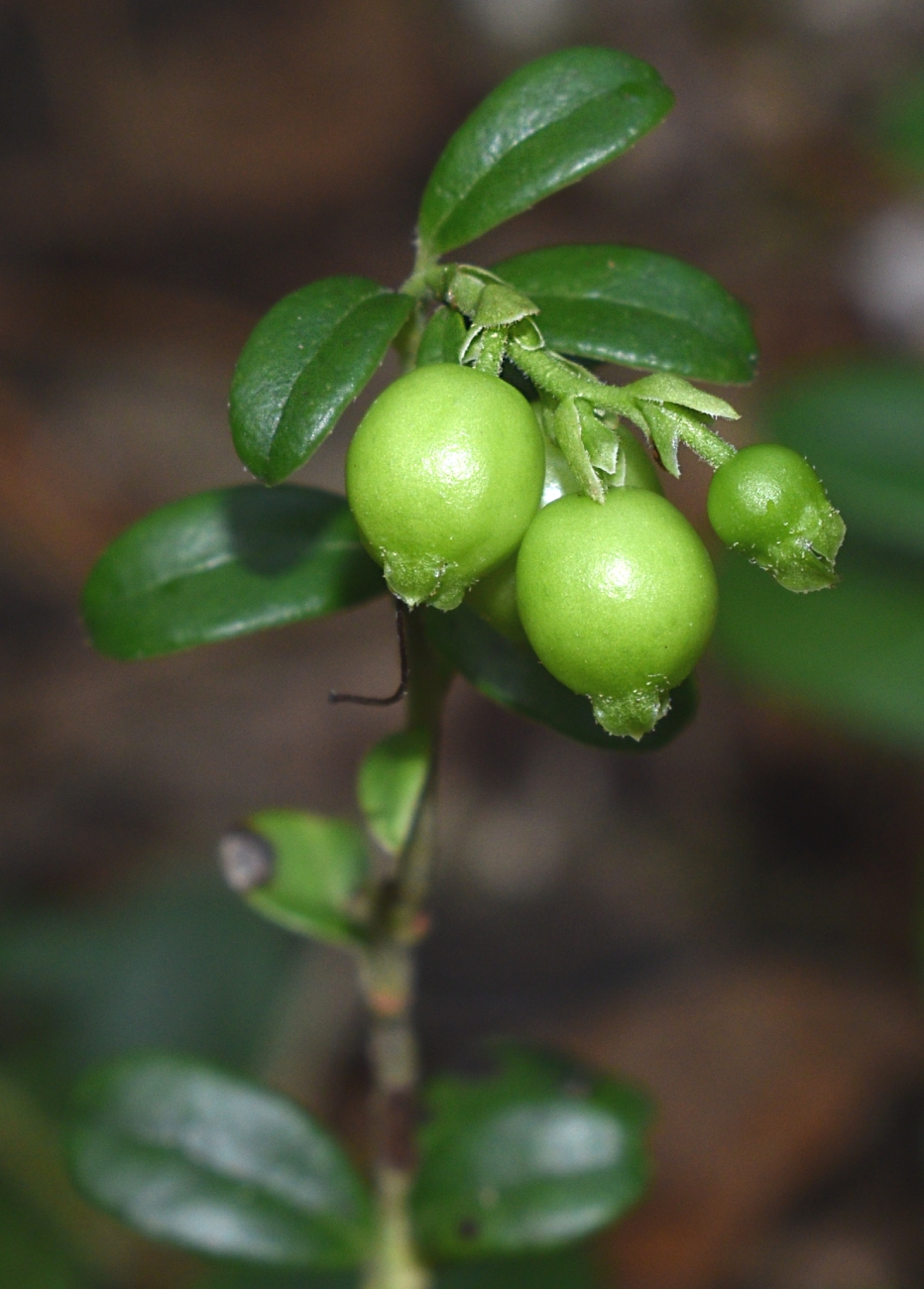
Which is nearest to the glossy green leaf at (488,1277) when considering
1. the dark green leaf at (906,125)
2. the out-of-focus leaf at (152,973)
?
the out-of-focus leaf at (152,973)

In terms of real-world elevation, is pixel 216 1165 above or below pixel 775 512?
below

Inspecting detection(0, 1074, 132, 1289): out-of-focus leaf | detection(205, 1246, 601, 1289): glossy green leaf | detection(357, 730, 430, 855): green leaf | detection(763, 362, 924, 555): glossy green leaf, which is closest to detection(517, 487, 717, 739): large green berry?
detection(357, 730, 430, 855): green leaf

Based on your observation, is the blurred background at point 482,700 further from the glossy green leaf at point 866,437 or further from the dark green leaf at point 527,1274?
the dark green leaf at point 527,1274

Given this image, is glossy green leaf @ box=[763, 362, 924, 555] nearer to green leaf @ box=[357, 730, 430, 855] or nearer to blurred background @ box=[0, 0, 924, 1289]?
blurred background @ box=[0, 0, 924, 1289]

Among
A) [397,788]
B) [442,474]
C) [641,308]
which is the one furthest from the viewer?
[397,788]

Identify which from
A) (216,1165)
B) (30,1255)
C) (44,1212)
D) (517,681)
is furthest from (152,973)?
(517,681)

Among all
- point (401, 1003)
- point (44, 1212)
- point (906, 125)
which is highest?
point (401, 1003)

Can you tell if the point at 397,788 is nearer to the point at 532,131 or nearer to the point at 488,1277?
the point at 532,131

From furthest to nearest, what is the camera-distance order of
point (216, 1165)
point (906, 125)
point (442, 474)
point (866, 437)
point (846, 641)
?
point (906, 125)
point (866, 437)
point (846, 641)
point (216, 1165)
point (442, 474)
